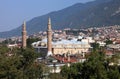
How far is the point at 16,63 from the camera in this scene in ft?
90.3

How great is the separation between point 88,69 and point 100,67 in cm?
78

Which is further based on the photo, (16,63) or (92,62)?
(16,63)

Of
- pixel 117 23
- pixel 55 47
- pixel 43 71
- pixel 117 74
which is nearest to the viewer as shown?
pixel 117 74

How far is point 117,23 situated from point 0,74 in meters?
166

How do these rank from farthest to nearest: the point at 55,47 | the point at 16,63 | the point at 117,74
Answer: the point at 55,47, the point at 16,63, the point at 117,74

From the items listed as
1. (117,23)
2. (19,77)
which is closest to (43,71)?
(19,77)

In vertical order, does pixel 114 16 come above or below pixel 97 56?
above

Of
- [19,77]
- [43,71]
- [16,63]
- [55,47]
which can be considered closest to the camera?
[19,77]

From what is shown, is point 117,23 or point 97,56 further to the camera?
point 117,23

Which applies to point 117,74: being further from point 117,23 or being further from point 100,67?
point 117,23

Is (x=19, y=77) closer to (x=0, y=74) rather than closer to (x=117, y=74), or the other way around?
(x=0, y=74)

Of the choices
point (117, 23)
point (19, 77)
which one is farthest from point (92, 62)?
point (117, 23)

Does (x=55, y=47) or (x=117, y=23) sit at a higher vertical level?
(x=117, y=23)

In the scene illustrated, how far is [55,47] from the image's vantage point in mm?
71188
